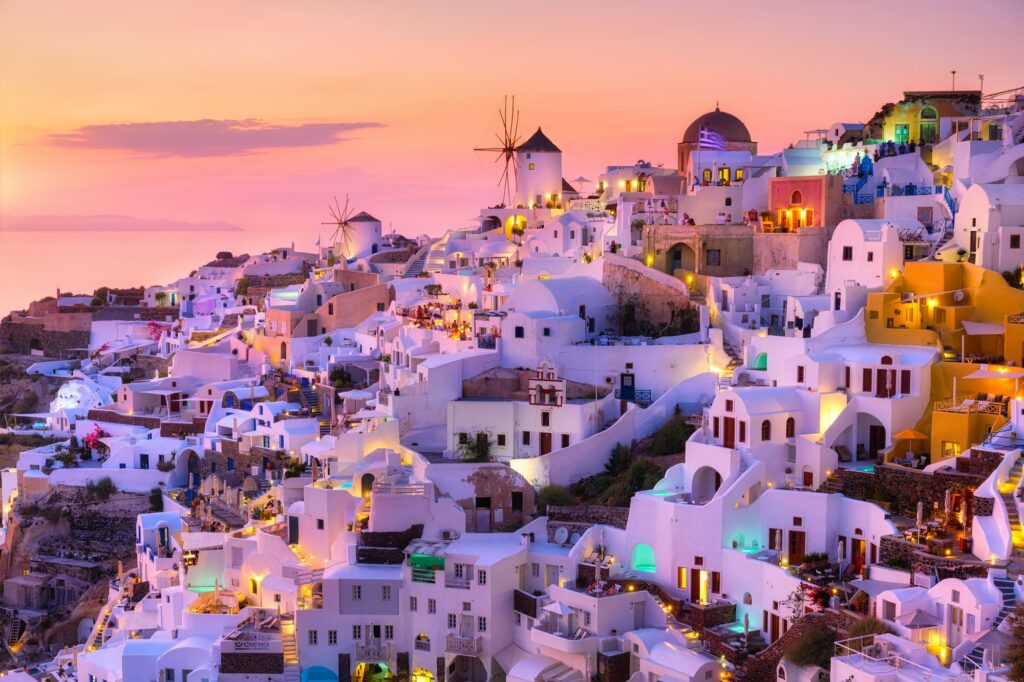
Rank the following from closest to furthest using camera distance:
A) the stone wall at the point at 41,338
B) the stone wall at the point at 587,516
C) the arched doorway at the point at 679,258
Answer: the stone wall at the point at 587,516 < the arched doorway at the point at 679,258 < the stone wall at the point at 41,338

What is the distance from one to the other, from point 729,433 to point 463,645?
510 centimetres

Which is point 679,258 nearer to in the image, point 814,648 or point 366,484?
point 366,484

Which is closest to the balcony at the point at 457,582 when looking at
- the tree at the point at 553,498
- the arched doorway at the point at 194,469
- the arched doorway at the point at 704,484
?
the tree at the point at 553,498

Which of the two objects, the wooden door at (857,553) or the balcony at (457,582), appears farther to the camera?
the balcony at (457,582)

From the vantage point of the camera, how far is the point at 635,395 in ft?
78.2

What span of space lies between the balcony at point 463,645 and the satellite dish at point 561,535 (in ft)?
6.89

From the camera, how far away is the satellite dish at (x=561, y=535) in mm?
20594

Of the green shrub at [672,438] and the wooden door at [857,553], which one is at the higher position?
the green shrub at [672,438]

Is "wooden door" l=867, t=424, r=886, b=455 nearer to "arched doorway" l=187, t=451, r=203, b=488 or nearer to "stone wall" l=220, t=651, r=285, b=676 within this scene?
"stone wall" l=220, t=651, r=285, b=676

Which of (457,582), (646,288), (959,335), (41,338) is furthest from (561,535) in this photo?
(41,338)

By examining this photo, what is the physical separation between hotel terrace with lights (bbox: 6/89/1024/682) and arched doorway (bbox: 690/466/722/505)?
51 mm

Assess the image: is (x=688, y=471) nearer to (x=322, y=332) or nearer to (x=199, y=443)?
(x=199, y=443)

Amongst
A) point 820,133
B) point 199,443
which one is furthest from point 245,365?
point 820,133

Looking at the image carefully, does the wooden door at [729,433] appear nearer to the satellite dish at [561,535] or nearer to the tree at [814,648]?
the satellite dish at [561,535]
